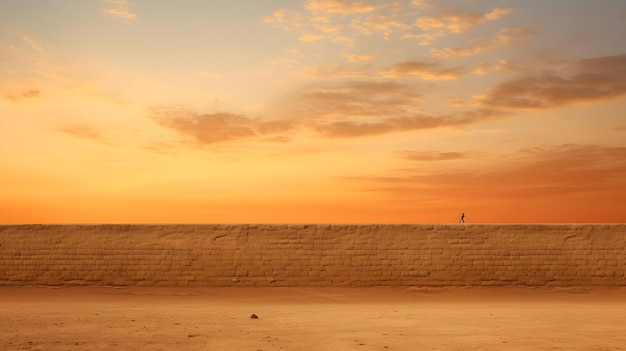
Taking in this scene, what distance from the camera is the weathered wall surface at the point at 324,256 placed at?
753 inches

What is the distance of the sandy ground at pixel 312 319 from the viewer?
1001cm

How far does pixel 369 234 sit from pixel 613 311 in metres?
6.93

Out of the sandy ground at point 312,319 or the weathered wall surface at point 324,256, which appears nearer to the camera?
the sandy ground at point 312,319

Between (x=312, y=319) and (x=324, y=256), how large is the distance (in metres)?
6.09

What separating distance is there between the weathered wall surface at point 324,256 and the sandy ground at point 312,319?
42cm

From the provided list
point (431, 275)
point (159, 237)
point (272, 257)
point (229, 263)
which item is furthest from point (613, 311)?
point (159, 237)

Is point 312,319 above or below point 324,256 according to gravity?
below

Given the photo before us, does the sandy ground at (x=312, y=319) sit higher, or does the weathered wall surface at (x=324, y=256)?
the weathered wall surface at (x=324, y=256)

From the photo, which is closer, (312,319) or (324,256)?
(312,319)

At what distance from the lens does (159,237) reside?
1942cm

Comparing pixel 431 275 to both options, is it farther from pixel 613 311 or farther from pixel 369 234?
pixel 613 311

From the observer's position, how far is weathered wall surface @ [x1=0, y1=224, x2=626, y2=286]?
19.1m

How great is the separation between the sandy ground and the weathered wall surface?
42 centimetres

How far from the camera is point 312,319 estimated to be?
1309cm
